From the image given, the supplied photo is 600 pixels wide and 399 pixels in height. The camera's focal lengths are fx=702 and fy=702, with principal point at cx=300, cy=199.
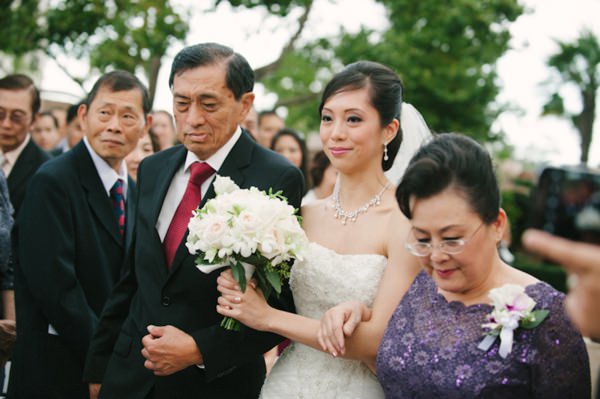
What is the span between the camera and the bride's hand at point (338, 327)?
317cm

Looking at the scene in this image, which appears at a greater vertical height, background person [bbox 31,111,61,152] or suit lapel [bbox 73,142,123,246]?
suit lapel [bbox 73,142,123,246]

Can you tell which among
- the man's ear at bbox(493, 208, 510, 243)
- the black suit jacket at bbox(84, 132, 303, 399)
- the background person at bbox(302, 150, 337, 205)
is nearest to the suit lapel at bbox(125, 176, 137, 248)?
the black suit jacket at bbox(84, 132, 303, 399)

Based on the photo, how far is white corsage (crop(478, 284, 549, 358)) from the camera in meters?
2.69

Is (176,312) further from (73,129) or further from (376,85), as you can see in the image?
(73,129)

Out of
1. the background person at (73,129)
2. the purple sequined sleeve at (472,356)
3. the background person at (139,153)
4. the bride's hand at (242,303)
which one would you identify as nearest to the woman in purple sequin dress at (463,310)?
the purple sequined sleeve at (472,356)

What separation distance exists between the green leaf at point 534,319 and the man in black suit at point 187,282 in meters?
1.33

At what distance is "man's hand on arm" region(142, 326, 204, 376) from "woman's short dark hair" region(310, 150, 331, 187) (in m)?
4.76

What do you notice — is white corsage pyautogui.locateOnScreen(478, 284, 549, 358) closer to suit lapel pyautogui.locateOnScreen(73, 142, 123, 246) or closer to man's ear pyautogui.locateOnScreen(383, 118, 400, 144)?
man's ear pyautogui.locateOnScreen(383, 118, 400, 144)

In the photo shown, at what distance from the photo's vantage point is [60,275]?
4.20 meters

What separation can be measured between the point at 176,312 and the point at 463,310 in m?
1.44

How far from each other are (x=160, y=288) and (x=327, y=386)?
39.4 inches

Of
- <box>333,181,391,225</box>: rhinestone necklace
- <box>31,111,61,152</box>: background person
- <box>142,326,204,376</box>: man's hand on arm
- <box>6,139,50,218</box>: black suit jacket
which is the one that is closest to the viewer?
<box>142,326,204,376</box>: man's hand on arm

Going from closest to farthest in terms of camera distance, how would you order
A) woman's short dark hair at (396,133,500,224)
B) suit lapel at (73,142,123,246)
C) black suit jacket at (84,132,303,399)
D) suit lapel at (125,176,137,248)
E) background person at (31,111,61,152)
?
woman's short dark hair at (396,133,500,224) < black suit jacket at (84,132,303,399) < suit lapel at (73,142,123,246) < suit lapel at (125,176,137,248) < background person at (31,111,61,152)

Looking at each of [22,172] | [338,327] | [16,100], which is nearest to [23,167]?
[22,172]
